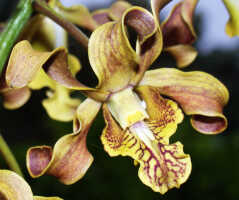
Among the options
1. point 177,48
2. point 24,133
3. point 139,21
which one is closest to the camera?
point 139,21

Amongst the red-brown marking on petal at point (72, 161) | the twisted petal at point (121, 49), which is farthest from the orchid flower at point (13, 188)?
the twisted petal at point (121, 49)

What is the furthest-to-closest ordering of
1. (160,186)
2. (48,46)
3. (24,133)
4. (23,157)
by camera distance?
(24,133), (23,157), (48,46), (160,186)

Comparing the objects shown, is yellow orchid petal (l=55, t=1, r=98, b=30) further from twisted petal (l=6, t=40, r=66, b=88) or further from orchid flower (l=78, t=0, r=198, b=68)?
twisted petal (l=6, t=40, r=66, b=88)

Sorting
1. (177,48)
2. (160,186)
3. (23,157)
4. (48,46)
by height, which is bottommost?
(23,157)

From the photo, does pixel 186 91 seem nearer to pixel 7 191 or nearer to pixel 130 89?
pixel 130 89

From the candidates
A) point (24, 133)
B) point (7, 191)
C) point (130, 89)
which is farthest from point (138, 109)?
point (24, 133)

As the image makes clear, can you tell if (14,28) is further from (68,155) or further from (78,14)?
(78,14)

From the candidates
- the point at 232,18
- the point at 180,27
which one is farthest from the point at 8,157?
the point at 232,18

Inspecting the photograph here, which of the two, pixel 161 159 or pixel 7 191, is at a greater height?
pixel 7 191

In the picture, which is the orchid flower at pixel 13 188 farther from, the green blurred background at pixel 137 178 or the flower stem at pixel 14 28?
the green blurred background at pixel 137 178
